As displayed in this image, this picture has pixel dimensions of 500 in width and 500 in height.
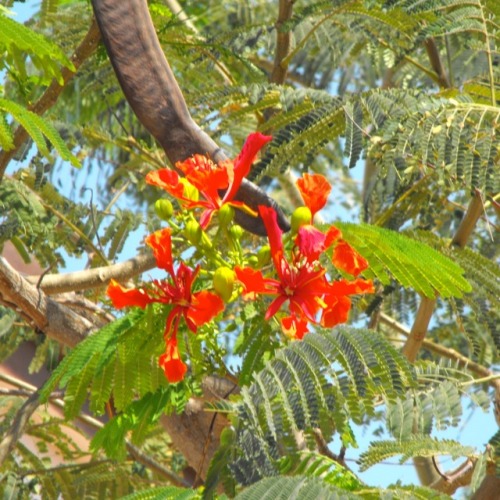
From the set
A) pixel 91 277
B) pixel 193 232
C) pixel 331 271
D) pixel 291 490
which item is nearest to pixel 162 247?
pixel 193 232

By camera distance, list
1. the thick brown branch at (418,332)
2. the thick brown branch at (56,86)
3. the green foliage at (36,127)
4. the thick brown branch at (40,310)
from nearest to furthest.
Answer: the green foliage at (36,127), the thick brown branch at (56,86), the thick brown branch at (40,310), the thick brown branch at (418,332)

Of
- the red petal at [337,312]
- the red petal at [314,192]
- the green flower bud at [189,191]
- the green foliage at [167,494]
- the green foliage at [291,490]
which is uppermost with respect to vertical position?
the green flower bud at [189,191]

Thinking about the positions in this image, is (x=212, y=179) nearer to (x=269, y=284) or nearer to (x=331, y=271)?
(x=269, y=284)

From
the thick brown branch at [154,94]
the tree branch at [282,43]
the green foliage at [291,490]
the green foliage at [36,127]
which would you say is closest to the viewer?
the green foliage at [291,490]

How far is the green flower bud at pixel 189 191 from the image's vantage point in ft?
5.70

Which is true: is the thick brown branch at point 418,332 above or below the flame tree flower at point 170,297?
below

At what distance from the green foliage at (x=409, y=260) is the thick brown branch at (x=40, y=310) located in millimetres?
1371

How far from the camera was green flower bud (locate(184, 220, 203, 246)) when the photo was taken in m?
1.67

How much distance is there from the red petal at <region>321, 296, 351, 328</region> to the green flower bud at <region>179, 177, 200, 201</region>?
0.31 meters

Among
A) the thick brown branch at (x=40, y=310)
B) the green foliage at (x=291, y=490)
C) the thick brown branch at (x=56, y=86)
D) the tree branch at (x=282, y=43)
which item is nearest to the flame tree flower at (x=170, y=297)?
the green foliage at (x=291, y=490)

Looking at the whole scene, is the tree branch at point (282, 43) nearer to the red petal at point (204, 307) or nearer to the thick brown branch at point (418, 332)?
the thick brown branch at point (418, 332)

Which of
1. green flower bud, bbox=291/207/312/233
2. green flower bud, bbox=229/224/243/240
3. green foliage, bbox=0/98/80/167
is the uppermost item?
green foliage, bbox=0/98/80/167

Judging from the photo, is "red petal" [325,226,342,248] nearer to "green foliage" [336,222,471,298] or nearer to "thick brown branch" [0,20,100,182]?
"green foliage" [336,222,471,298]

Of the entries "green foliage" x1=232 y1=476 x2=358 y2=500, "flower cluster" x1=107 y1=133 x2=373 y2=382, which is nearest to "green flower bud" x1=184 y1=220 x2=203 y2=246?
"flower cluster" x1=107 y1=133 x2=373 y2=382
